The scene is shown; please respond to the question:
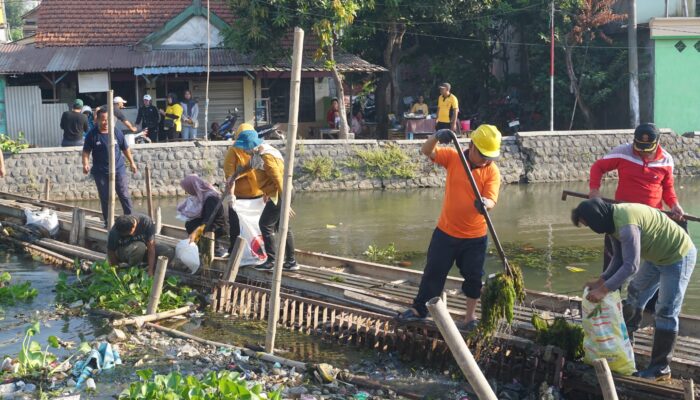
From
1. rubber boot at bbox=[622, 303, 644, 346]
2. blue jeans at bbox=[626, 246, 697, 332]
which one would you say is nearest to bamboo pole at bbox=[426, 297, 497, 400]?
blue jeans at bbox=[626, 246, 697, 332]

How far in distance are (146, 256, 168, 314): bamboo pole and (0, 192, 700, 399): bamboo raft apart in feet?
3.09

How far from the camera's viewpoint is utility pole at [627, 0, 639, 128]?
22.5m

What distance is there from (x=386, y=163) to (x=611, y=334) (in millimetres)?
13892

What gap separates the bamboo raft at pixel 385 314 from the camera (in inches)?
270

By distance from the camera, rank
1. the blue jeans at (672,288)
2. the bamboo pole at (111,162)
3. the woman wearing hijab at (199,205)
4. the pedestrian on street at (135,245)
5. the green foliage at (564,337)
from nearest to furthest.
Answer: the blue jeans at (672,288), the green foliage at (564,337), the pedestrian on street at (135,245), the woman wearing hijab at (199,205), the bamboo pole at (111,162)

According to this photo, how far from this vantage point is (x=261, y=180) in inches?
369

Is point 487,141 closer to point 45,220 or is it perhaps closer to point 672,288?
point 672,288

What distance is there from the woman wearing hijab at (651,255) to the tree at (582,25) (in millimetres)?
17938

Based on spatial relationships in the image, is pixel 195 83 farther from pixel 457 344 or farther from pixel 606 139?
pixel 457 344

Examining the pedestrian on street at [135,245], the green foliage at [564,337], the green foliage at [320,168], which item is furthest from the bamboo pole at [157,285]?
the green foliage at [320,168]

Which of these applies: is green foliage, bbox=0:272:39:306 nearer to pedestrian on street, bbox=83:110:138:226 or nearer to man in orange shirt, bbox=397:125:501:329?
pedestrian on street, bbox=83:110:138:226

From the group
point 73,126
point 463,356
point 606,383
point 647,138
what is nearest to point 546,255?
point 647,138

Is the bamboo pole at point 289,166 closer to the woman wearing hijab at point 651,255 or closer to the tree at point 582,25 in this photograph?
the woman wearing hijab at point 651,255

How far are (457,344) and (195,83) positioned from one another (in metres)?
19.4
